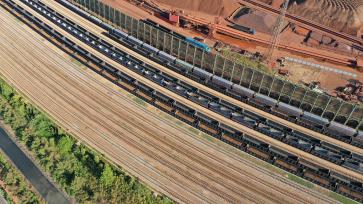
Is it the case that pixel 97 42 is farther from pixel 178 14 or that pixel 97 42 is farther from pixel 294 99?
pixel 294 99

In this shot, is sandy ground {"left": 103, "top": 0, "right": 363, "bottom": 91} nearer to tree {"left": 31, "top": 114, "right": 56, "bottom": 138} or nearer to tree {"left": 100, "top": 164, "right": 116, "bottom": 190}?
tree {"left": 31, "top": 114, "right": 56, "bottom": 138}

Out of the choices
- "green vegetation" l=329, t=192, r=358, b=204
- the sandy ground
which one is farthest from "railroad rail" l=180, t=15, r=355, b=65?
"green vegetation" l=329, t=192, r=358, b=204

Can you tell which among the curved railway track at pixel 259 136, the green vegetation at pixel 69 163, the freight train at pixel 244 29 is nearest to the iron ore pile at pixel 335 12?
the freight train at pixel 244 29

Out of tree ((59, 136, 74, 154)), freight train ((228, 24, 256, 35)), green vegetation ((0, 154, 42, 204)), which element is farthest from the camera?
freight train ((228, 24, 256, 35))

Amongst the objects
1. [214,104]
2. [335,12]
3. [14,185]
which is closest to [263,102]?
[214,104]

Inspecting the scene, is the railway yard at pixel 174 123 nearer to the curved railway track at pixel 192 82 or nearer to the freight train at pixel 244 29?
the curved railway track at pixel 192 82

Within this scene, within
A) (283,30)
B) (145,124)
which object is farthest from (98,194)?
(283,30)
